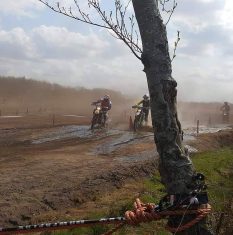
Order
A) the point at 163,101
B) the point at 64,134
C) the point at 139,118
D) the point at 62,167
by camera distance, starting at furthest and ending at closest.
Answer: the point at 139,118 → the point at 64,134 → the point at 62,167 → the point at 163,101

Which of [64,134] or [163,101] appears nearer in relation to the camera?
[163,101]

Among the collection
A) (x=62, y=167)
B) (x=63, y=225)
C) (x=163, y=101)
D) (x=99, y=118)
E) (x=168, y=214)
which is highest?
(x=163, y=101)

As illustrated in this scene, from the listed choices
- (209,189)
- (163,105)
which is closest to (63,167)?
(209,189)

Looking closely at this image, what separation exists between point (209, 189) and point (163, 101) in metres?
6.74

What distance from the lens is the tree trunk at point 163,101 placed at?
183 inches

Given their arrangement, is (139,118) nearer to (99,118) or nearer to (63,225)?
(99,118)

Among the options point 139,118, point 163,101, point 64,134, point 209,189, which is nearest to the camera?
point 163,101

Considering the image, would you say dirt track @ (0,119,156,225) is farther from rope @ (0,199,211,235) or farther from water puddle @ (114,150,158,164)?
rope @ (0,199,211,235)

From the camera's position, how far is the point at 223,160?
18.2 m

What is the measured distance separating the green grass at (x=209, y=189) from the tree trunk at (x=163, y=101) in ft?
10.9

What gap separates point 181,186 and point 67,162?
11.2 m

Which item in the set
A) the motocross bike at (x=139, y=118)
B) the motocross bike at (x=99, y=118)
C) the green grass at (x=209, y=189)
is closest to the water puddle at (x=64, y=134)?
the motocross bike at (x=99, y=118)

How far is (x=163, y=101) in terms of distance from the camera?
471 cm

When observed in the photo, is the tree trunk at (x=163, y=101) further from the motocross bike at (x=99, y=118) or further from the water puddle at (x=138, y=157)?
the motocross bike at (x=99, y=118)
